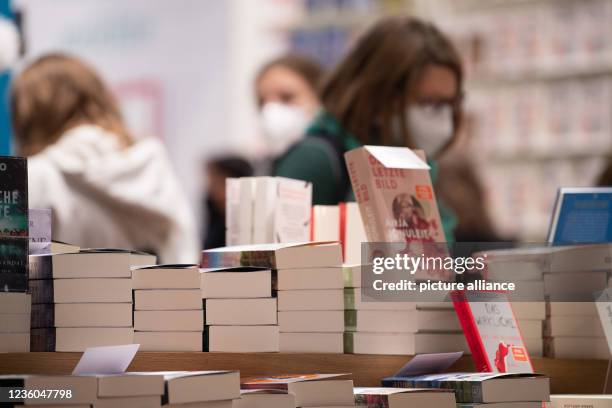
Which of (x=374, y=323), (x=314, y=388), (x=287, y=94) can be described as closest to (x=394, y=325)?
(x=374, y=323)

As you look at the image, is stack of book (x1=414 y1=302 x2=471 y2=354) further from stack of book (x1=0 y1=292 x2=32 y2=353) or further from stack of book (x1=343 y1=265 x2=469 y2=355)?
stack of book (x1=0 y1=292 x2=32 y2=353)

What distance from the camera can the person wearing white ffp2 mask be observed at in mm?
5059

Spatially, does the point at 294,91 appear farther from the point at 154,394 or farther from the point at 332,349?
the point at 154,394

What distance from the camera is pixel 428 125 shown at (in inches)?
135

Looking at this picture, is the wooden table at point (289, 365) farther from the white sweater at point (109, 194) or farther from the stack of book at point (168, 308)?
the white sweater at point (109, 194)

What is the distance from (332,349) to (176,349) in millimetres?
327

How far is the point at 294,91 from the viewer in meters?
5.18

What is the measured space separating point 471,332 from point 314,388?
49 cm

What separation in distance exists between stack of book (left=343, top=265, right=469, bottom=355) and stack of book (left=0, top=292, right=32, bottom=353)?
64 cm

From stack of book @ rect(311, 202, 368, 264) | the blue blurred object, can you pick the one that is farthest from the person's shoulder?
the blue blurred object

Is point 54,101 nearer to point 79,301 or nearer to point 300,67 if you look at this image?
point 300,67

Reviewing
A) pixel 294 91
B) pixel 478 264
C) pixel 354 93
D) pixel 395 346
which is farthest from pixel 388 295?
pixel 294 91

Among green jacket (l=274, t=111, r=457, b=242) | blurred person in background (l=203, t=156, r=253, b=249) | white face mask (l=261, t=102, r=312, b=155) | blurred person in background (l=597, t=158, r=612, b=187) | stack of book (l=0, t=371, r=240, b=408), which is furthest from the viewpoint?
blurred person in background (l=203, t=156, r=253, b=249)

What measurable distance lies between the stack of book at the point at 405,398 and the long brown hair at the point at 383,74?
1.34 m
